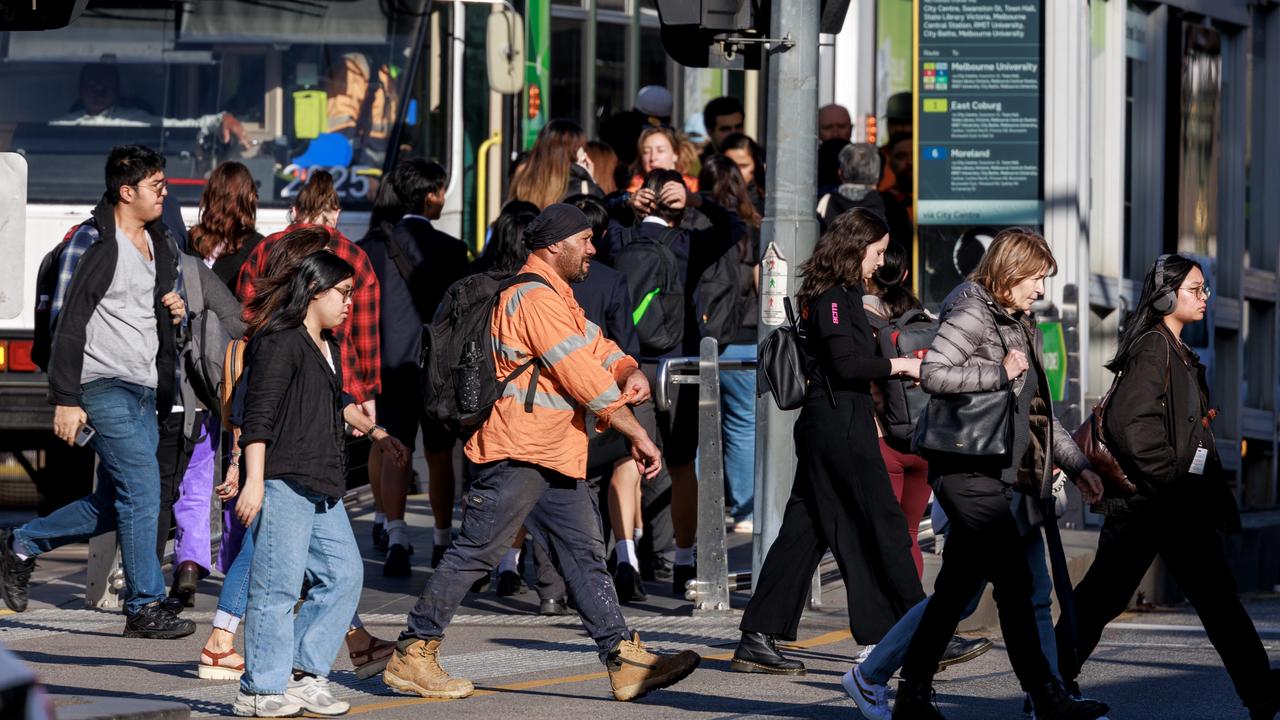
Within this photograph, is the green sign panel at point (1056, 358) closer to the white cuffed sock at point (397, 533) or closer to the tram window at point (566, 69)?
the white cuffed sock at point (397, 533)

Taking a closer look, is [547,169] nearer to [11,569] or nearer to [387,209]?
[387,209]

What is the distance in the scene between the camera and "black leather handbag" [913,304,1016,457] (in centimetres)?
674

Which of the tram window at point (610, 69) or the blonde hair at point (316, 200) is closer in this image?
the blonde hair at point (316, 200)

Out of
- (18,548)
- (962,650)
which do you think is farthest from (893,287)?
(18,548)

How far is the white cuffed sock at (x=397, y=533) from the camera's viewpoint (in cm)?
1045

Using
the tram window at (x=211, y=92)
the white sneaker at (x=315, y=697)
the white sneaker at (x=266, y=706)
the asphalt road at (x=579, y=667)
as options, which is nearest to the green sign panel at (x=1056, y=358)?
the asphalt road at (x=579, y=667)

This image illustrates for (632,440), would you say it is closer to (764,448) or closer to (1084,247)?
(764,448)

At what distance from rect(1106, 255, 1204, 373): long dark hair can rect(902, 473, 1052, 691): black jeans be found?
91 cm

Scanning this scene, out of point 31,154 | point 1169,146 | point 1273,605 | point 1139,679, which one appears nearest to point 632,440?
point 1139,679

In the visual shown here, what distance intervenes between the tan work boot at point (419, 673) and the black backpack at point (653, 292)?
2833mm

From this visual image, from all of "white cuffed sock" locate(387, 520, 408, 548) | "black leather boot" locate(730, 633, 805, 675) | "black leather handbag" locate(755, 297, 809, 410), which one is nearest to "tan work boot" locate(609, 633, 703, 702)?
"black leather boot" locate(730, 633, 805, 675)

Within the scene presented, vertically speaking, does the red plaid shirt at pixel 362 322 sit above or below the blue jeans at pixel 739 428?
above

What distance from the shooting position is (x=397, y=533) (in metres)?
10.5

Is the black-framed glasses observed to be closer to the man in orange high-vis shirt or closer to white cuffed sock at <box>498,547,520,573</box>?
the man in orange high-vis shirt
